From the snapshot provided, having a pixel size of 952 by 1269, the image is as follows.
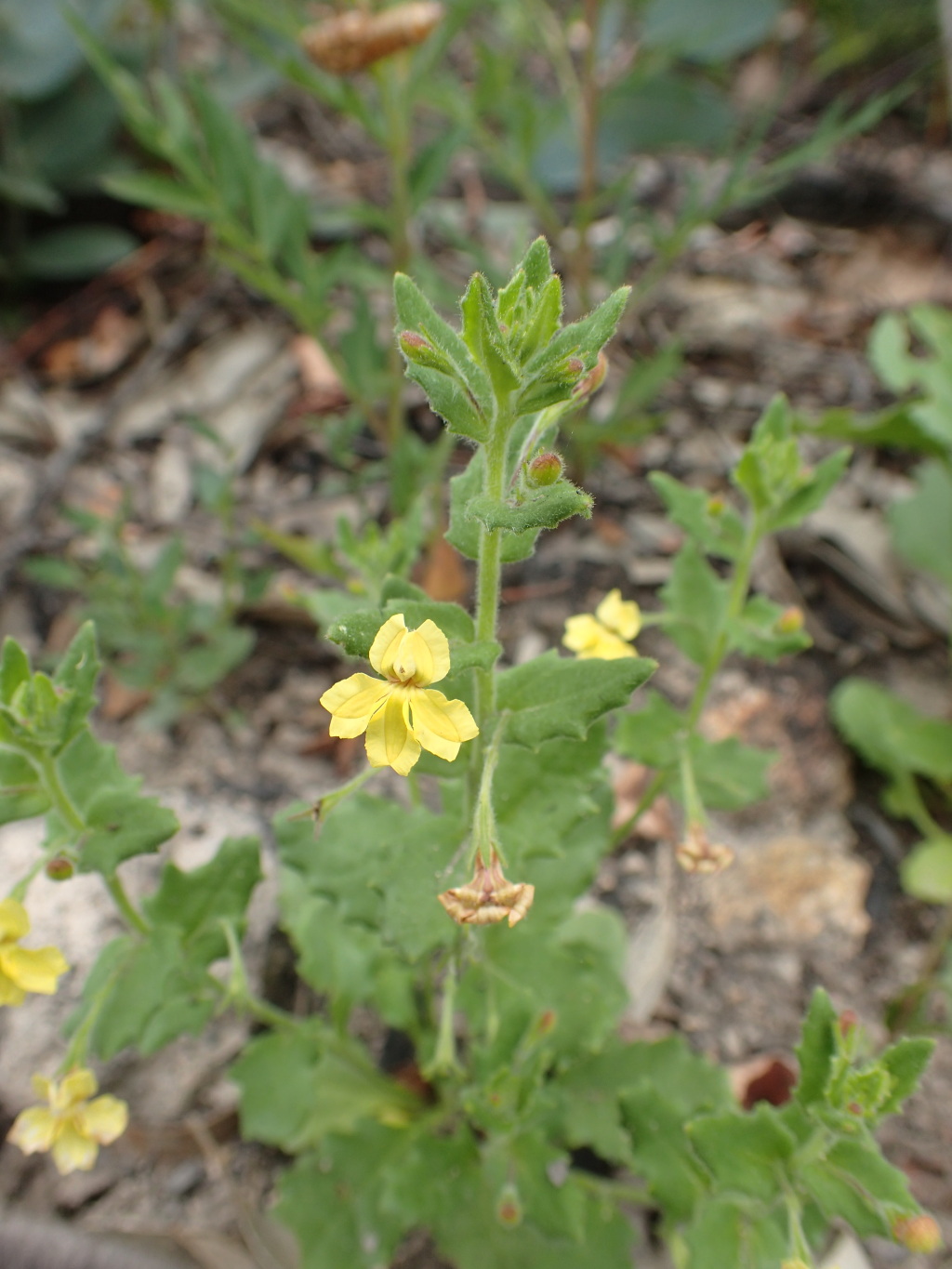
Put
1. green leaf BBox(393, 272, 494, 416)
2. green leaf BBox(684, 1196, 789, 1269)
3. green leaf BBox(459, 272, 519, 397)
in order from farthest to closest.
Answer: green leaf BBox(684, 1196, 789, 1269), green leaf BBox(393, 272, 494, 416), green leaf BBox(459, 272, 519, 397)

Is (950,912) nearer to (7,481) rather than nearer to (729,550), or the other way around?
(729,550)

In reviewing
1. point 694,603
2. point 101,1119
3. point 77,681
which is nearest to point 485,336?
point 77,681

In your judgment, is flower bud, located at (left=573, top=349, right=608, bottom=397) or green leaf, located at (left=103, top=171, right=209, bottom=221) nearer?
flower bud, located at (left=573, top=349, right=608, bottom=397)

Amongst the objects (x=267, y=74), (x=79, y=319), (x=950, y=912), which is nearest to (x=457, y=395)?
(x=950, y=912)

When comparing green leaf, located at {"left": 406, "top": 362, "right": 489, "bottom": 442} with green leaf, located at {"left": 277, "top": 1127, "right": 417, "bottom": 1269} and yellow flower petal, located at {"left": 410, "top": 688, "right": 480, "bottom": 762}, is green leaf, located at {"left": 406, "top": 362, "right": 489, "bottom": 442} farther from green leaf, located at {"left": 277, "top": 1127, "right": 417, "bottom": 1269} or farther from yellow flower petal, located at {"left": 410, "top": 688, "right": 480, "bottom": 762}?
green leaf, located at {"left": 277, "top": 1127, "right": 417, "bottom": 1269}

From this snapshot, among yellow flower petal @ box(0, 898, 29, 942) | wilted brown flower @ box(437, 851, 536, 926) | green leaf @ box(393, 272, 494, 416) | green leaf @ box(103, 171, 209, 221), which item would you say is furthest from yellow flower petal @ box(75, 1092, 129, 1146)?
green leaf @ box(103, 171, 209, 221)

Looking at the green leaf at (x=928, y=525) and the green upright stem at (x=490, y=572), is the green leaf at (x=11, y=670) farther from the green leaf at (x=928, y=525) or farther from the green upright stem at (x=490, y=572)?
the green leaf at (x=928, y=525)
